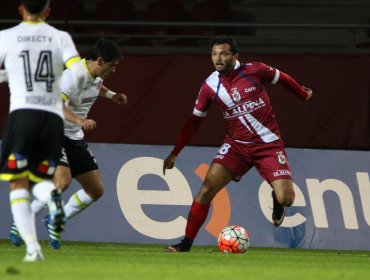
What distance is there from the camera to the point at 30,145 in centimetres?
833

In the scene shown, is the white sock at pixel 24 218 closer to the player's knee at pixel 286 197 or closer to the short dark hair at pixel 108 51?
the short dark hair at pixel 108 51

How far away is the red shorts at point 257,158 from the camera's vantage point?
1117cm

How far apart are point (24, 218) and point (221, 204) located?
5.78m

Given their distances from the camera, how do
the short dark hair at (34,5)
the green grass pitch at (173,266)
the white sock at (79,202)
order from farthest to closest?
the white sock at (79,202)
the short dark hair at (34,5)
the green grass pitch at (173,266)

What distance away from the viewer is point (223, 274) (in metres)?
8.01

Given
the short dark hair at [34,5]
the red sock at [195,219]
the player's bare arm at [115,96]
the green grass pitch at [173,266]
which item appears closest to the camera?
the green grass pitch at [173,266]

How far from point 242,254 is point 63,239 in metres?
3.26

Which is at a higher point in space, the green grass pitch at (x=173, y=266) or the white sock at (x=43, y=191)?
the white sock at (x=43, y=191)

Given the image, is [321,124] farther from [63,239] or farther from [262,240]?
[63,239]

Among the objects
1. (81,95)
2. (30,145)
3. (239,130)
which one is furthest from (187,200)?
(30,145)

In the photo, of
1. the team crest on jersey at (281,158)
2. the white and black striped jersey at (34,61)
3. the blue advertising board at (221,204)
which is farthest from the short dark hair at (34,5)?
the blue advertising board at (221,204)

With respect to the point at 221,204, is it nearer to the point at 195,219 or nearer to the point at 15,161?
the point at 195,219

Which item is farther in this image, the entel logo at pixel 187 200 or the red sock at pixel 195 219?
the entel logo at pixel 187 200

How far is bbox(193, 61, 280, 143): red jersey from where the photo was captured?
11.3m
